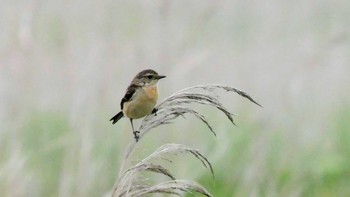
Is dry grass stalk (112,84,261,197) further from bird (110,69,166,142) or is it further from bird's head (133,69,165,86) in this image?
bird's head (133,69,165,86)

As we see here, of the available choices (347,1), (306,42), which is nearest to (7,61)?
(306,42)

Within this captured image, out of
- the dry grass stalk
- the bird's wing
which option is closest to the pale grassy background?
the bird's wing

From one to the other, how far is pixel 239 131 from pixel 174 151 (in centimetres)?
357

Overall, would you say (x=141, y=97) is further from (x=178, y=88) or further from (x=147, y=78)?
(x=178, y=88)

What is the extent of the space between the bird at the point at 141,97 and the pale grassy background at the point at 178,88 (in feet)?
1.67

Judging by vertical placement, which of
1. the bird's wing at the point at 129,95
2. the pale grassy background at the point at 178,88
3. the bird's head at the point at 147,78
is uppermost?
the bird's head at the point at 147,78

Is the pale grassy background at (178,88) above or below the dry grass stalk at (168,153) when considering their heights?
below

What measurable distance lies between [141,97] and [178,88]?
210 centimetres

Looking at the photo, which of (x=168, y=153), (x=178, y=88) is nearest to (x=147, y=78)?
(x=168, y=153)

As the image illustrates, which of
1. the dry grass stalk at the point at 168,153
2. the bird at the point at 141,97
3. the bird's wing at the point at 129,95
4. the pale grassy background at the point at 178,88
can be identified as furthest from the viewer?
the pale grassy background at the point at 178,88

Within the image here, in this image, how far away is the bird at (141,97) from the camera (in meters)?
4.82

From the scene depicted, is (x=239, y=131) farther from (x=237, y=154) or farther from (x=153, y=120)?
(x=153, y=120)

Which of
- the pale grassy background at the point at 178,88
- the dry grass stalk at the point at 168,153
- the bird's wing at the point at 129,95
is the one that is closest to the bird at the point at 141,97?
the bird's wing at the point at 129,95

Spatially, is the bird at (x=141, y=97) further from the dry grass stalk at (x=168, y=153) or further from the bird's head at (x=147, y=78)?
the dry grass stalk at (x=168, y=153)
